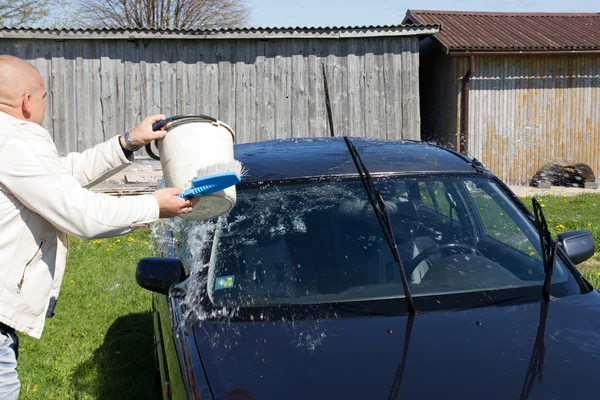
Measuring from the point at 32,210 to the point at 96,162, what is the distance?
2.01ft

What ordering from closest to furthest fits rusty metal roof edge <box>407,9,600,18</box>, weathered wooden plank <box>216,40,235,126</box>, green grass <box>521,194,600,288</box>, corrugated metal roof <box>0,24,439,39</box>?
green grass <box>521,194,600,288</box>
corrugated metal roof <box>0,24,439,39</box>
weathered wooden plank <box>216,40,235,126</box>
rusty metal roof edge <box>407,9,600,18</box>

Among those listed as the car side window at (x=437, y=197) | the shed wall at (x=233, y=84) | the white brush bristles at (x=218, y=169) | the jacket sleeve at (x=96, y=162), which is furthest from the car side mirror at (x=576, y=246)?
the shed wall at (x=233, y=84)

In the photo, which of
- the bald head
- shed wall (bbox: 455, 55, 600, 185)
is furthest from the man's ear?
shed wall (bbox: 455, 55, 600, 185)

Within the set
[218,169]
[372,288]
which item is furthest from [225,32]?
[218,169]

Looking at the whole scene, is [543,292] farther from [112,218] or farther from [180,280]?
[112,218]

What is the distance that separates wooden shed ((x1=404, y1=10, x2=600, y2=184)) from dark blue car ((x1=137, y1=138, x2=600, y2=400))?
10.7m

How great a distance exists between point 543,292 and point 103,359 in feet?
10.9

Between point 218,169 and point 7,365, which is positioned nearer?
point 7,365

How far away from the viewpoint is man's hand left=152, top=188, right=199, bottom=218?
2506 millimetres

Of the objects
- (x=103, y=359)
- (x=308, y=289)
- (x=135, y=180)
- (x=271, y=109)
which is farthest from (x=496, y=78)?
(x=308, y=289)

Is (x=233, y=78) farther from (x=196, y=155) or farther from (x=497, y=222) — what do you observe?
(x=196, y=155)

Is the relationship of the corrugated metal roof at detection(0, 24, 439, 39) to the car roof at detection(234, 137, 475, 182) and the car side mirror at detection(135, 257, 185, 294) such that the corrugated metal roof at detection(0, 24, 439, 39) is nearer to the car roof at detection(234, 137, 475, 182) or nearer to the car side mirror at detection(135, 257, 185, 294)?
the car roof at detection(234, 137, 475, 182)

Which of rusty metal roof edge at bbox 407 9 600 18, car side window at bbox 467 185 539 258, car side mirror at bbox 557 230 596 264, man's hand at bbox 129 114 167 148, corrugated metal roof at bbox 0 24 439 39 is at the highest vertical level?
rusty metal roof edge at bbox 407 9 600 18

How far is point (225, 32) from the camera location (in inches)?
483
